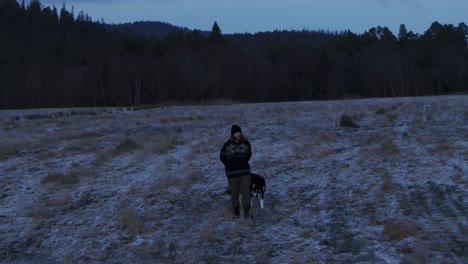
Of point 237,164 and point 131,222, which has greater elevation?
point 237,164

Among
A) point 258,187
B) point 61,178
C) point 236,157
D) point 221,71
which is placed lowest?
point 61,178

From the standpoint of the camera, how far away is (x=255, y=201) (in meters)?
12.7

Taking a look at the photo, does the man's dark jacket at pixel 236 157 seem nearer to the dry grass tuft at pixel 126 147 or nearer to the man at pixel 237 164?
the man at pixel 237 164

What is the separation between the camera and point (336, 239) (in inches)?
391

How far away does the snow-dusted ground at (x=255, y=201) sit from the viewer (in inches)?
382

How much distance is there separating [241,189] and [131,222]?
2277 mm

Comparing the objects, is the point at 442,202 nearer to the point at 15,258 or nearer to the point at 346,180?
the point at 346,180

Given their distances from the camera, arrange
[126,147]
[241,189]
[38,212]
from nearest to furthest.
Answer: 1. [241,189]
2. [38,212]
3. [126,147]

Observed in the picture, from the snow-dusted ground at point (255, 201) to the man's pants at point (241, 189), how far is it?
370 millimetres

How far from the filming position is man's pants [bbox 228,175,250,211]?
11.4 m

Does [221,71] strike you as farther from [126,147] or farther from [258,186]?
[258,186]

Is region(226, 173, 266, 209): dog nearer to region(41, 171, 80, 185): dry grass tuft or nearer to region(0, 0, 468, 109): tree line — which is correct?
region(41, 171, 80, 185): dry grass tuft

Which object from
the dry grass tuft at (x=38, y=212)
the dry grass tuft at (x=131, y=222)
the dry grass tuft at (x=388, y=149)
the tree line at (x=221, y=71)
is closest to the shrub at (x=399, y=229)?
the dry grass tuft at (x=131, y=222)

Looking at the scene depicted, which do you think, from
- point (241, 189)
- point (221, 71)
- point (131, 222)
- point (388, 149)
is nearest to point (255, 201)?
point (241, 189)
